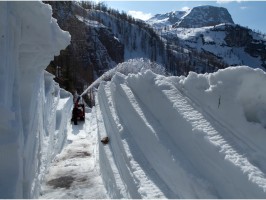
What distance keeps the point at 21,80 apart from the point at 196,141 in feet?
9.08

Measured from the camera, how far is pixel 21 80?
5.25 metres

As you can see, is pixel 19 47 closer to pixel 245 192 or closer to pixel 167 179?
pixel 167 179

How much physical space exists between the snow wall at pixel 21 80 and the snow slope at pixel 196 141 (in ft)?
4.58

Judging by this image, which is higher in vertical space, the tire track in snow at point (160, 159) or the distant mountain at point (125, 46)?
the tire track in snow at point (160, 159)

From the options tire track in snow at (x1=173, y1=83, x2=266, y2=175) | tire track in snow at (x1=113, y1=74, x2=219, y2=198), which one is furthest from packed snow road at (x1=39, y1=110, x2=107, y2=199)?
tire track in snow at (x1=173, y1=83, x2=266, y2=175)

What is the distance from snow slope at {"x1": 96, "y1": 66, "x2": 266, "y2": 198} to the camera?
352 centimetres

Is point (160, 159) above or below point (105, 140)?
above

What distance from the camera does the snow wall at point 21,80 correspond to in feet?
12.7

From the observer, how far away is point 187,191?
151 inches

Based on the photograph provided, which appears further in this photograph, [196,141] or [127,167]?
[127,167]

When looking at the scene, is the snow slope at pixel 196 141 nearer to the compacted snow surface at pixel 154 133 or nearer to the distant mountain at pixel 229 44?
the compacted snow surface at pixel 154 133

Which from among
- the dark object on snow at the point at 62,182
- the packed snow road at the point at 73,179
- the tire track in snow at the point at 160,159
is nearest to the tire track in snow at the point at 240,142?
the tire track in snow at the point at 160,159

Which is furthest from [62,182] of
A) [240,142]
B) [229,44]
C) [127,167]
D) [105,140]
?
[229,44]

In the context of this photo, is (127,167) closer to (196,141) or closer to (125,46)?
(196,141)
